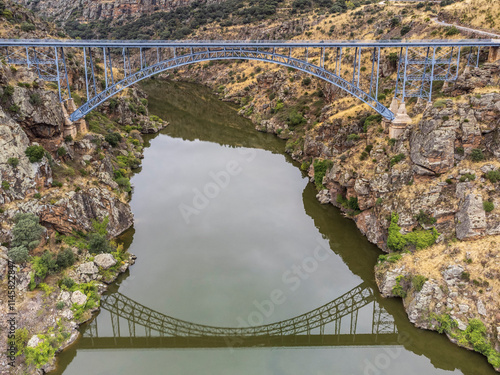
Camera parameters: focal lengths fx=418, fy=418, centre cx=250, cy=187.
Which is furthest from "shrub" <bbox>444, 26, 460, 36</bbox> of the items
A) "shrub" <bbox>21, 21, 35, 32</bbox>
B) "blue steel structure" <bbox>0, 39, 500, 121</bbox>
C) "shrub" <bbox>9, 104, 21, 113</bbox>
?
"shrub" <bbox>21, 21, 35, 32</bbox>

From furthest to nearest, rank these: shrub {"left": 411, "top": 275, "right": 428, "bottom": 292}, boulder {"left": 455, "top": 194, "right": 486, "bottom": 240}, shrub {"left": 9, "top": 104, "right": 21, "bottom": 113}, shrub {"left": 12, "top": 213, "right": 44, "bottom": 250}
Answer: shrub {"left": 9, "top": 104, "right": 21, "bottom": 113}
boulder {"left": 455, "top": 194, "right": 486, "bottom": 240}
shrub {"left": 12, "top": 213, "right": 44, "bottom": 250}
shrub {"left": 411, "top": 275, "right": 428, "bottom": 292}

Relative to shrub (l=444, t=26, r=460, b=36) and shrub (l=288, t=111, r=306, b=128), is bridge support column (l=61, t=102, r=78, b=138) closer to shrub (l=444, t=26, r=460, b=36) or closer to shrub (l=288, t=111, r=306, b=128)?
shrub (l=288, t=111, r=306, b=128)

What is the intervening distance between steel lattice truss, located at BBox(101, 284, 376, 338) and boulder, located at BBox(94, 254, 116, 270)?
6.49ft

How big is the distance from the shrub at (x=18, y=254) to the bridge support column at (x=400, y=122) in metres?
27.9

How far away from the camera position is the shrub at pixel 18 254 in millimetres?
23453

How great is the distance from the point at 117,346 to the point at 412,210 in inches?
801

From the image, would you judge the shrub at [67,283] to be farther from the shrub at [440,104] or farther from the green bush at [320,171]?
the shrub at [440,104]

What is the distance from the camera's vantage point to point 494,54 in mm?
34938

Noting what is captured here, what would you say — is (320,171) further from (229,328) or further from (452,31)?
(452,31)

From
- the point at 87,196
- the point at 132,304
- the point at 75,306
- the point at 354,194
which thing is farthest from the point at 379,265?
the point at 87,196

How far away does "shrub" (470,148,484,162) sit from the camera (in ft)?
91.5

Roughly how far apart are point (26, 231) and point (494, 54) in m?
37.8

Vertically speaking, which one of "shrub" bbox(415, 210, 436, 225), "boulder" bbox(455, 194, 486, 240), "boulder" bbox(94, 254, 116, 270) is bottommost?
"boulder" bbox(94, 254, 116, 270)

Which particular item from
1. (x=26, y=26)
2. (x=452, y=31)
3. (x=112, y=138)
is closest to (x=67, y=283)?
(x=112, y=138)
